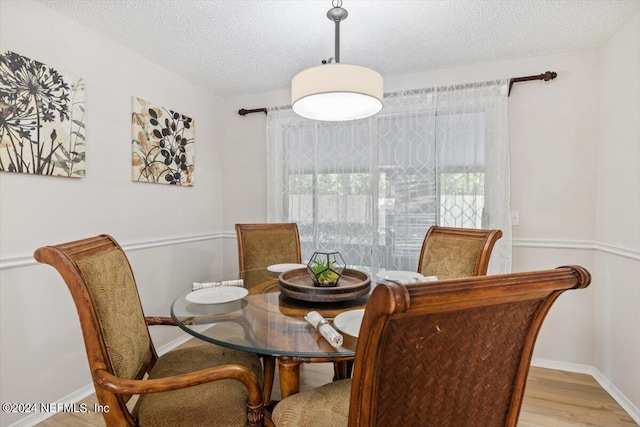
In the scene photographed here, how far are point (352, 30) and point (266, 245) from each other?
1.65 m

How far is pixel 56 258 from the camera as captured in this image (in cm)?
98

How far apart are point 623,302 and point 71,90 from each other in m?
3.71

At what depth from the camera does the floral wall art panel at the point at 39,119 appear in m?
A: 1.71

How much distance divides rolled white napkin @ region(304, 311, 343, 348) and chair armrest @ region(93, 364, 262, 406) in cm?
26

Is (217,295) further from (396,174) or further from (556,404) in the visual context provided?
(556,404)

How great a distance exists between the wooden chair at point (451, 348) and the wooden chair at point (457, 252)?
3.72ft

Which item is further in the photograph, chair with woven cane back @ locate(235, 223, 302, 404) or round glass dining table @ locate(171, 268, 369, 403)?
chair with woven cane back @ locate(235, 223, 302, 404)

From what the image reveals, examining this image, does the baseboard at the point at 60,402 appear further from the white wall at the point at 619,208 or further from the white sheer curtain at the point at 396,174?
the white wall at the point at 619,208

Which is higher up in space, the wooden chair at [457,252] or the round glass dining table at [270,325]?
the wooden chair at [457,252]

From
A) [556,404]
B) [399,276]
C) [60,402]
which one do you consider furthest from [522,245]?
[60,402]

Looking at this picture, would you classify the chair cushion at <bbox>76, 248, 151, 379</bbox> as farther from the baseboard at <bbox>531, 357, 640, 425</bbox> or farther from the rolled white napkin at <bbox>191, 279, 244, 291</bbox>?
the baseboard at <bbox>531, 357, 640, 425</bbox>

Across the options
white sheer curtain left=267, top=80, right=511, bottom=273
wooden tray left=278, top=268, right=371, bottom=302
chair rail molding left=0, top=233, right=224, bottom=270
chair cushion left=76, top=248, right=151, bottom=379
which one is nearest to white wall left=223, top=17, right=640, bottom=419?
white sheer curtain left=267, top=80, right=511, bottom=273

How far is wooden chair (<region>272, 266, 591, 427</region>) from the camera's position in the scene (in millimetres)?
571

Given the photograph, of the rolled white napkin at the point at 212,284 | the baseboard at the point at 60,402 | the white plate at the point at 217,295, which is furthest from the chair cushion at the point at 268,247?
the baseboard at the point at 60,402
